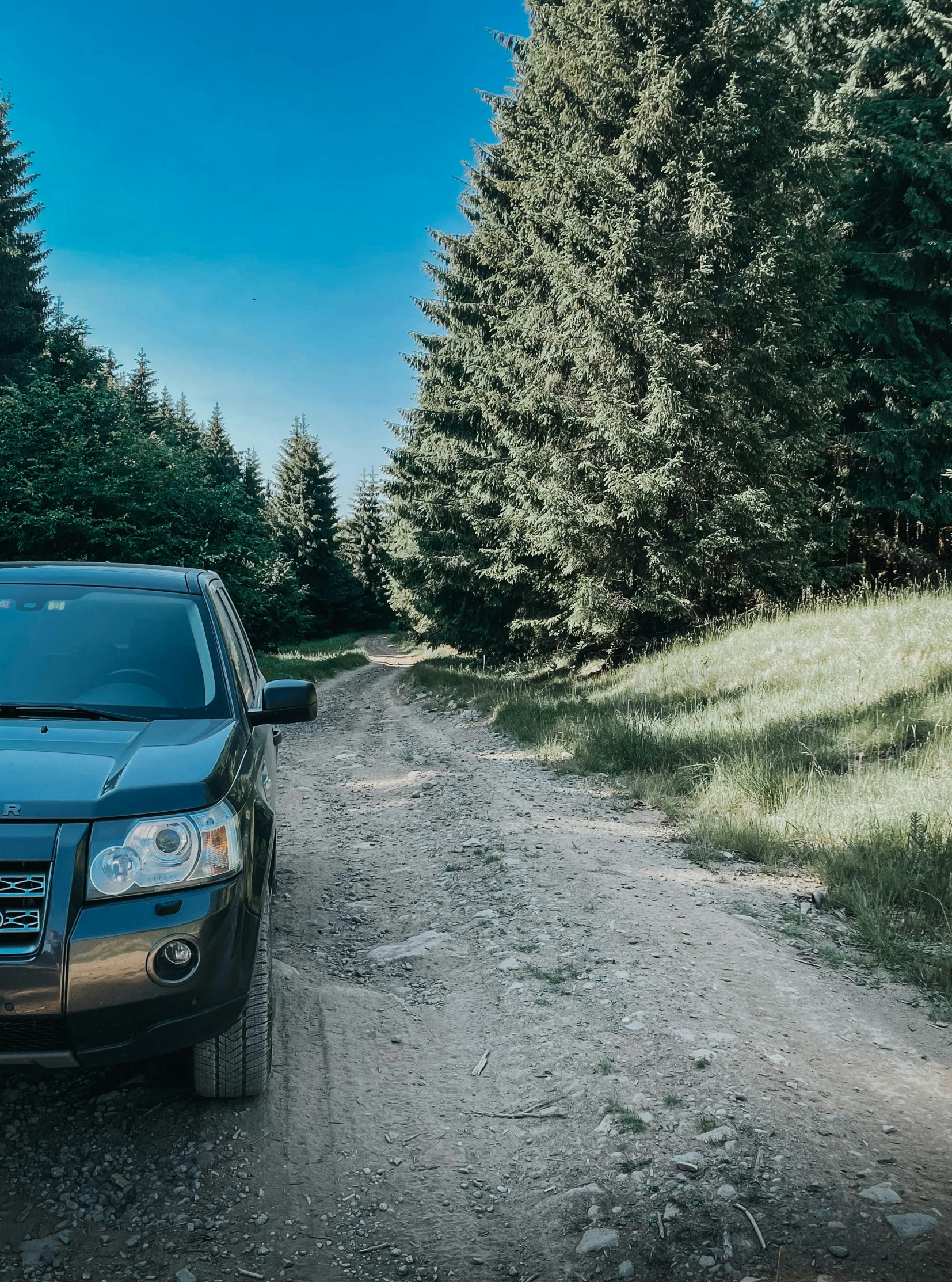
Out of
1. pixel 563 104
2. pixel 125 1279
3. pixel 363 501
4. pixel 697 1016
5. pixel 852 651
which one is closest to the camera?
pixel 125 1279

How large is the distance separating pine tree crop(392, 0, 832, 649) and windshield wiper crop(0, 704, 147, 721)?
9975mm

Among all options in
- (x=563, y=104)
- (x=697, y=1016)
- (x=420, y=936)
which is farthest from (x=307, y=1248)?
(x=563, y=104)

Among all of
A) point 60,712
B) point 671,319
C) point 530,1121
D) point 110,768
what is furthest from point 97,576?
point 671,319

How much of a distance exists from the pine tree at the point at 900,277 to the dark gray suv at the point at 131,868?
46.4 feet

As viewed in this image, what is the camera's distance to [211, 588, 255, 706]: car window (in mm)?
A: 3688

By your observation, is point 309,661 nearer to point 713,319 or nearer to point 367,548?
point 713,319

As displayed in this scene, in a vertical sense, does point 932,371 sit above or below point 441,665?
above

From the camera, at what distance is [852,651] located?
970 centimetres

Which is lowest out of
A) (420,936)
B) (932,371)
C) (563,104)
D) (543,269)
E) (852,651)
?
(420,936)

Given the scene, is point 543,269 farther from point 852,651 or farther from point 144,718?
point 144,718

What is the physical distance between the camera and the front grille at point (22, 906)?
2201 millimetres

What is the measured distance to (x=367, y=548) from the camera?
6012 centimetres

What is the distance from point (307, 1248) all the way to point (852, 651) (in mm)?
9245

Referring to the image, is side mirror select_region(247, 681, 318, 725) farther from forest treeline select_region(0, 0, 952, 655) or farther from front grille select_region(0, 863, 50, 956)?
forest treeline select_region(0, 0, 952, 655)
